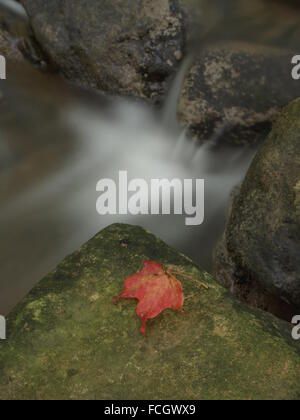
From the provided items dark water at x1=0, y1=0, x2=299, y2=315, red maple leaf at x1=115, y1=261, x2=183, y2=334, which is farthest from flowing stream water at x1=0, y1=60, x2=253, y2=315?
red maple leaf at x1=115, y1=261, x2=183, y2=334

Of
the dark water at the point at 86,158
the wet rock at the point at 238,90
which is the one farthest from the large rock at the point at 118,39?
the wet rock at the point at 238,90

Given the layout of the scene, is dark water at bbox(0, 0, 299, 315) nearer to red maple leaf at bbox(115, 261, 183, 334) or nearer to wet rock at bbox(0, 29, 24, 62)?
wet rock at bbox(0, 29, 24, 62)

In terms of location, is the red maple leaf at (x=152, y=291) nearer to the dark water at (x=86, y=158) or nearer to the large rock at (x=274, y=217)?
the large rock at (x=274, y=217)

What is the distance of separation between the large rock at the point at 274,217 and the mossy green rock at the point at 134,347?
0.56 meters

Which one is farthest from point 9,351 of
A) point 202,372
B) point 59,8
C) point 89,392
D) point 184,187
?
point 59,8

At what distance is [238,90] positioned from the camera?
15.6 ft

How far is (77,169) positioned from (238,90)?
71.9 inches

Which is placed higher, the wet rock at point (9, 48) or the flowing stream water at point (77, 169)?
the wet rock at point (9, 48)

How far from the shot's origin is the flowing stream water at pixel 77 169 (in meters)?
4.44

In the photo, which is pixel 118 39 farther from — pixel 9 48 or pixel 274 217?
pixel 274 217

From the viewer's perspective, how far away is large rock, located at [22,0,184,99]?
5062 millimetres

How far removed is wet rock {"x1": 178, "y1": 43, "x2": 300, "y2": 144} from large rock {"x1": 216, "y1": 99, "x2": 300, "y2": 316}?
1.47 meters

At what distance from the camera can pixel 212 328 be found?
2.33 m

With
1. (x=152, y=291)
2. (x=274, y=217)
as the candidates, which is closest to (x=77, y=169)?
(x=274, y=217)
